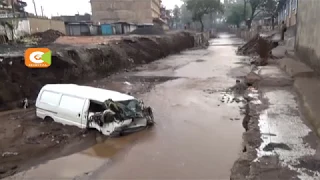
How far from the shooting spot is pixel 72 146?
32.7 feet

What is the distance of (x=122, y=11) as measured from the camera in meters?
64.8

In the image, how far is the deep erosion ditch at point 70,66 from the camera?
50.4 feet

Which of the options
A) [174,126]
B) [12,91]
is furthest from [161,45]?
[174,126]

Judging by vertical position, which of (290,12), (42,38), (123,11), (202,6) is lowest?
(42,38)

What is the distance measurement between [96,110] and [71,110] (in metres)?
0.98

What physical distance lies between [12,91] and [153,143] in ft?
29.9

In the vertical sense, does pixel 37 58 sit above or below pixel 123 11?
below

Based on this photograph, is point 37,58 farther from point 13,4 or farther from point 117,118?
point 13,4

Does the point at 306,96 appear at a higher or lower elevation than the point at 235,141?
higher

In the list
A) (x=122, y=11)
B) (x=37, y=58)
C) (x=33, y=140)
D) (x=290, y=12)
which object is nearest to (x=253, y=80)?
(x=33, y=140)

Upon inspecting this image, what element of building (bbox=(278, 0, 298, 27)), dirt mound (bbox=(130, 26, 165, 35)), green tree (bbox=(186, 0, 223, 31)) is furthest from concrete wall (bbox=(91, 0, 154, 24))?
building (bbox=(278, 0, 298, 27))

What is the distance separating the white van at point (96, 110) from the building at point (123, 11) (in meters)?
55.1

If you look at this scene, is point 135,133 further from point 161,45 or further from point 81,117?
point 161,45

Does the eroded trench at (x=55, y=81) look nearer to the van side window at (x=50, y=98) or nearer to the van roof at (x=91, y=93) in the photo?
the van side window at (x=50, y=98)
